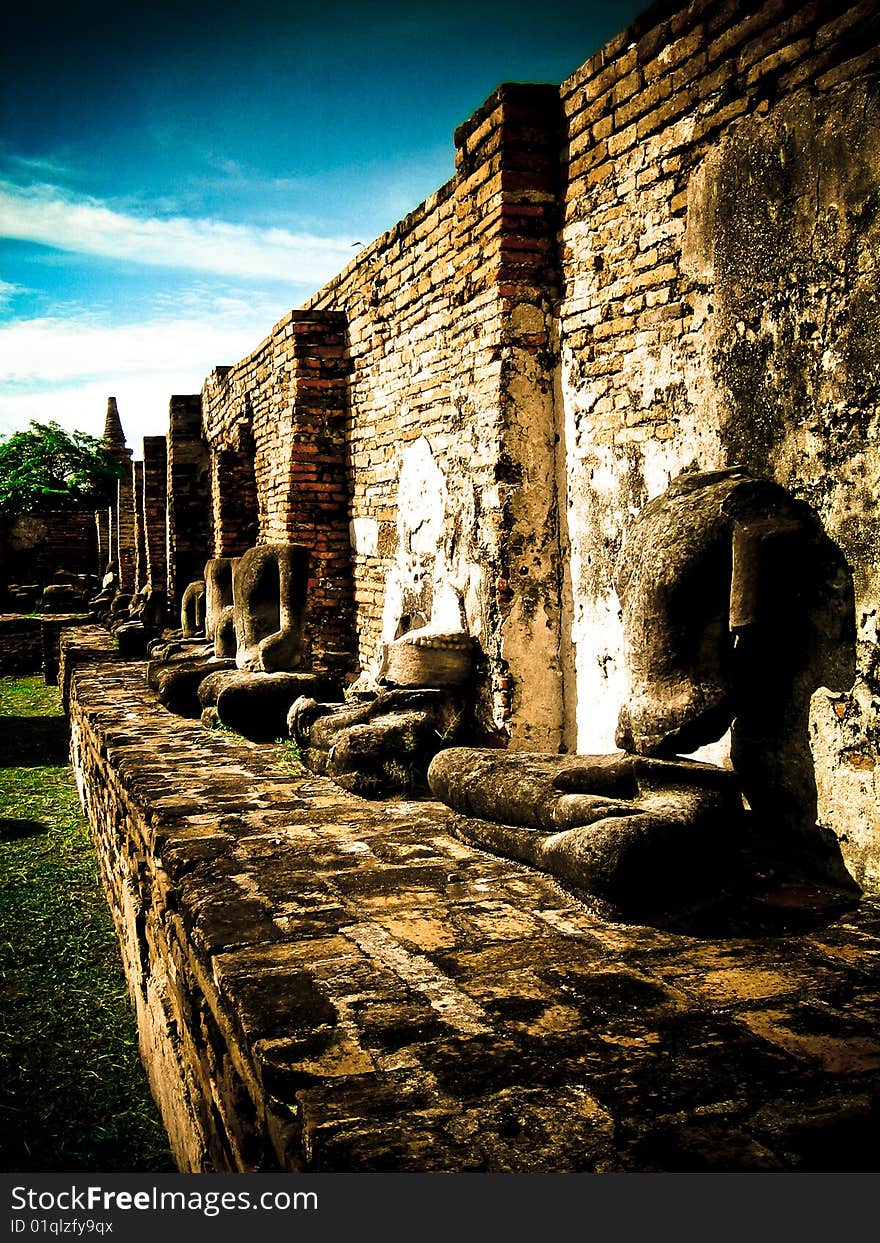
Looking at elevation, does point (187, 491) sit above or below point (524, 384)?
above

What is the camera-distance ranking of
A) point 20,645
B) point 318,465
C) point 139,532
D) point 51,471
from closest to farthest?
point 318,465
point 20,645
point 139,532
point 51,471

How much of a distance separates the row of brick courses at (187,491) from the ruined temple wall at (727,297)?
8.83 m

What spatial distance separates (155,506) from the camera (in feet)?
49.2

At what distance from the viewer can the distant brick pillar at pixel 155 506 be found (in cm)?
1476

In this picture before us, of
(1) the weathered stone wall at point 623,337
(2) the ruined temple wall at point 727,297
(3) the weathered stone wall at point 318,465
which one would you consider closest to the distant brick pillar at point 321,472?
(3) the weathered stone wall at point 318,465

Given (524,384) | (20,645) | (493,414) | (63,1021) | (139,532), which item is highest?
(139,532)

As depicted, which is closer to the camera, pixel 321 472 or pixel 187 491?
pixel 321 472

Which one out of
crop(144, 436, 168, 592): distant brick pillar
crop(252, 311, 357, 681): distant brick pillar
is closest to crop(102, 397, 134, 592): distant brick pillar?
crop(144, 436, 168, 592): distant brick pillar

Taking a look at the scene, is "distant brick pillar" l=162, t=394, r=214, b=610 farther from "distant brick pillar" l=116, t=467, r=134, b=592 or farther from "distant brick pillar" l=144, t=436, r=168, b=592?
"distant brick pillar" l=116, t=467, r=134, b=592

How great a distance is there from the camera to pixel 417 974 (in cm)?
208

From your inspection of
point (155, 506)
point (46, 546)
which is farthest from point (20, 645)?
point (46, 546)

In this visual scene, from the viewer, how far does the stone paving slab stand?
4.83 ft

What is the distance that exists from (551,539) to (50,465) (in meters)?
28.8

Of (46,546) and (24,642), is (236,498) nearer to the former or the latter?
(24,642)
